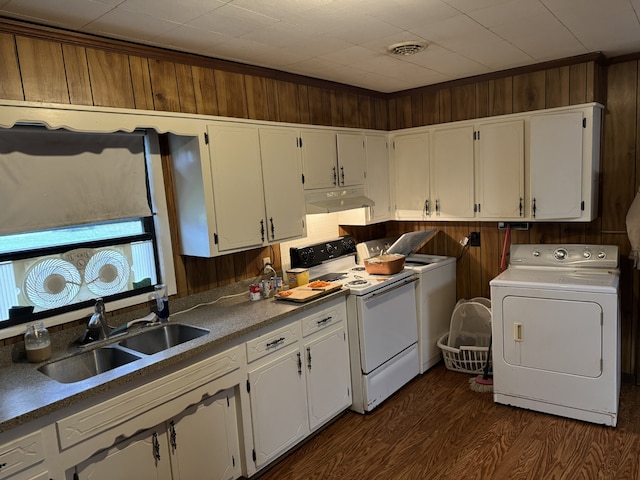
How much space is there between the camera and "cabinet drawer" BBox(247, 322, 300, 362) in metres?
2.43

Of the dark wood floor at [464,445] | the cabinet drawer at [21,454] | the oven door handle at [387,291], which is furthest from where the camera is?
the oven door handle at [387,291]

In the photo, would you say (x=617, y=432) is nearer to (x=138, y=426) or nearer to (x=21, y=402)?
(x=138, y=426)

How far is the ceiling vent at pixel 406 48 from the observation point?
2621mm

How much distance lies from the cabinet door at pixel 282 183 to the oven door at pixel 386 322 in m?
0.67

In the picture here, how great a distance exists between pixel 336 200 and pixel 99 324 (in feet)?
5.84

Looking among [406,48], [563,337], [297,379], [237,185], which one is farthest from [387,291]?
[406,48]

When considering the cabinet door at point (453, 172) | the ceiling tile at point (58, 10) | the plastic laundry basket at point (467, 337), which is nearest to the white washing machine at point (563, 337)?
the plastic laundry basket at point (467, 337)

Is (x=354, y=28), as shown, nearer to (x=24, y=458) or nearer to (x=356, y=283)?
(x=356, y=283)

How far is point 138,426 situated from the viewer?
6.32ft

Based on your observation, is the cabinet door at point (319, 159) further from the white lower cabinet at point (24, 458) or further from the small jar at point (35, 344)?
the white lower cabinet at point (24, 458)

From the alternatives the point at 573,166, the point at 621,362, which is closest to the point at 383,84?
the point at 573,166

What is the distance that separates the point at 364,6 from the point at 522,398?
8.71ft

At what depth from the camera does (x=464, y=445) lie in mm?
2750

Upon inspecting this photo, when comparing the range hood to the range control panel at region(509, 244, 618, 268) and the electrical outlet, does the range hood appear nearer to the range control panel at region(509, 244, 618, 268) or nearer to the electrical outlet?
the electrical outlet
